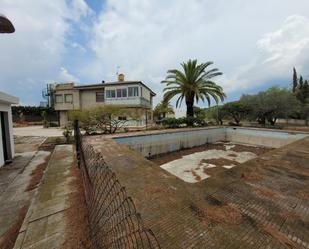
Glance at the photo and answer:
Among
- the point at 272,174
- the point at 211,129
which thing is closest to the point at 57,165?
the point at 272,174

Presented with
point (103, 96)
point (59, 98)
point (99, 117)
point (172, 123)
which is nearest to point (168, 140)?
point (172, 123)

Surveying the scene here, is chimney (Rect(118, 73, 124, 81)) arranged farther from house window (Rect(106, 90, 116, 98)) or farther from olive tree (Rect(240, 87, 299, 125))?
olive tree (Rect(240, 87, 299, 125))

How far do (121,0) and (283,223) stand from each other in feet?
35.6

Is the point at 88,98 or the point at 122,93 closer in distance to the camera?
the point at 122,93

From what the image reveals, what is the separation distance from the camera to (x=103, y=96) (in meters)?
21.3

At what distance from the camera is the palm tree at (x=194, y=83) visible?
14.9 metres

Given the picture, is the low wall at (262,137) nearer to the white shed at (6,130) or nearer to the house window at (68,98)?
the white shed at (6,130)

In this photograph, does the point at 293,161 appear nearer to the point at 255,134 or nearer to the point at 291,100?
the point at 255,134

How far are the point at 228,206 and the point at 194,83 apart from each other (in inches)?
551

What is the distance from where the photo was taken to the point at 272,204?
2588 millimetres

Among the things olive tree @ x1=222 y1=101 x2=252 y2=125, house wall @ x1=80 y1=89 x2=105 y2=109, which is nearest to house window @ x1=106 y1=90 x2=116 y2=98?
house wall @ x1=80 y1=89 x2=105 y2=109

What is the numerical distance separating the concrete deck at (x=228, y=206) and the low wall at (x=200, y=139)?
558 cm

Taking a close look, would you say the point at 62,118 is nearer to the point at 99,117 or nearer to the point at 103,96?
the point at 103,96

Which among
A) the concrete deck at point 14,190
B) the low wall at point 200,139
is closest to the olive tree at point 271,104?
the low wall at point 200,139
